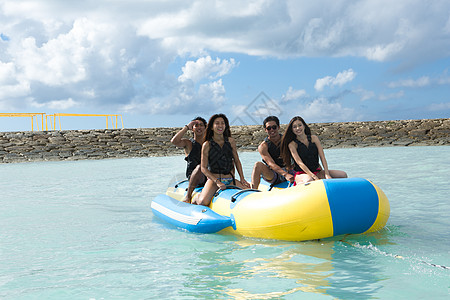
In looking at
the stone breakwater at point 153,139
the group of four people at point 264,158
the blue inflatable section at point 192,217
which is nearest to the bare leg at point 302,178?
the group of four people at point 264,158

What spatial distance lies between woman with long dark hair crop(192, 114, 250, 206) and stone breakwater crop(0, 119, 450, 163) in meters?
12.4

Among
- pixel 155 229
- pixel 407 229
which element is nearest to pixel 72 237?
pixel 155 229

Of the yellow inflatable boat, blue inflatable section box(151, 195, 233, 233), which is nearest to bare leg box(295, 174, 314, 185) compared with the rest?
the yellow inflatable boat

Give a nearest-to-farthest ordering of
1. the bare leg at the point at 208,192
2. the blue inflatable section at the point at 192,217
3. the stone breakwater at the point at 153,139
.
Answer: the blue inflatable section at the point at 192,217 < the bare leg at the point at 208,192 < the stone breakwater at the point at 153,139

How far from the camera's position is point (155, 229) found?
14.8 feet

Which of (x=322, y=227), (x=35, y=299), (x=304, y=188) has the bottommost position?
(x=35, y=299)

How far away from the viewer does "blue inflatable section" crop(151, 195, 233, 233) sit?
3.99m

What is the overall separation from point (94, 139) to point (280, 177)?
535 inches

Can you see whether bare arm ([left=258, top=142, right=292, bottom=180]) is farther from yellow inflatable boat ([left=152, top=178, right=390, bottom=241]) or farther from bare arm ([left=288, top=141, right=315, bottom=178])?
yellow inflatable boat ([left=152, top=178, right=390, bottom=241])

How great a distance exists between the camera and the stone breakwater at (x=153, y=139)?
16219 millimetres

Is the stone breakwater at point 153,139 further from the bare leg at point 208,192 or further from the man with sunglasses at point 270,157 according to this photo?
the bare leg at point 208,192

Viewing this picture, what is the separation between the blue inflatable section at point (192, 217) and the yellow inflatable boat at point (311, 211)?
0.02 m

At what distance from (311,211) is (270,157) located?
1.36 m

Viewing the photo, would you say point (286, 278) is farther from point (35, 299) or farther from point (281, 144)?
point (281, 144)
